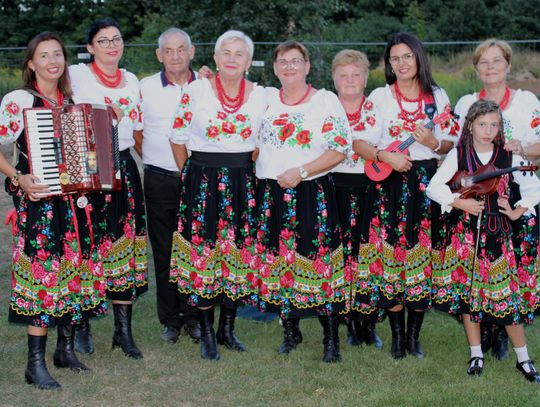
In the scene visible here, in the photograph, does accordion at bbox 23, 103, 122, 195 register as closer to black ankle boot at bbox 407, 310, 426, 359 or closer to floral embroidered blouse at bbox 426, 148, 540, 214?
floral embroidered blouse at bbox 426, 148, 540, 214

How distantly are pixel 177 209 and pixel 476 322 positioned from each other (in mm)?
2029

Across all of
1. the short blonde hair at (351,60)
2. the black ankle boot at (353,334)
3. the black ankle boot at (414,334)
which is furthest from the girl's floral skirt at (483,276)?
the short blonde hair at (351,60)

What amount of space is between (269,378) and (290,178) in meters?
1.22

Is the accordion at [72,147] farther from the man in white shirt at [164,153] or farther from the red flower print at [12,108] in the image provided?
the man in white shirt at [164,153]

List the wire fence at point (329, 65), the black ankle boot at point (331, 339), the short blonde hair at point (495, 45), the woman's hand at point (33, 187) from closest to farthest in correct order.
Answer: the woman's hand at point (33, 187)
the short blonde hair at point (495, 45)
the black ankle boot at point (331, 339)
the wire fence at point (329, 65)

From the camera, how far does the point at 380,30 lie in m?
21.0

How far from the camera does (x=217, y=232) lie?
201 inches

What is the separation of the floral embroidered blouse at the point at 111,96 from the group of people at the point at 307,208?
1cm

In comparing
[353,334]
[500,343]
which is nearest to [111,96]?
[353,334]

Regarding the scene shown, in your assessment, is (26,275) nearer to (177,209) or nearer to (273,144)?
(177,209)

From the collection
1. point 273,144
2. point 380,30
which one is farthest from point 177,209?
point 380,30

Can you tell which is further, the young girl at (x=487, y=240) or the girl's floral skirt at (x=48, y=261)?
the young girl at (x=487, y=240)

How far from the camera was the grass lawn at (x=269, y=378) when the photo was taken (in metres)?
4.56

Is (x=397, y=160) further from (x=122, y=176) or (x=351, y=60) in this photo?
(x=122, y=176)
